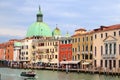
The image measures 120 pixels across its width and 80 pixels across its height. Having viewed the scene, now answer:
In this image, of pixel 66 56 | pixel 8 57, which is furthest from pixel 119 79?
pixel 8 57

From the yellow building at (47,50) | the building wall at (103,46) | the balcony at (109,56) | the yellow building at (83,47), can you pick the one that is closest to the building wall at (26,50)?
the yellow building at (47,50)

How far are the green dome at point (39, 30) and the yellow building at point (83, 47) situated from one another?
3635cm

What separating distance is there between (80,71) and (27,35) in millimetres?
55202

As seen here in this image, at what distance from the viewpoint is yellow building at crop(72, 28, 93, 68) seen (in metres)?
78.5

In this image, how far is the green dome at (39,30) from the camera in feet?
399

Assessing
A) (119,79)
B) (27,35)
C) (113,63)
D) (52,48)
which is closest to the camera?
(119,79)

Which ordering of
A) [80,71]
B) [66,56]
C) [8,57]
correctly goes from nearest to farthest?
1. [80,71]
2. [66,56]
3. [8,57]

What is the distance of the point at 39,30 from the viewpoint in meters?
122

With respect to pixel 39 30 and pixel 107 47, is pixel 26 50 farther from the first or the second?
pixel 107 47

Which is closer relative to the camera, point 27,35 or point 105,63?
point 105,63

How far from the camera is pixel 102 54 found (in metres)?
71.4

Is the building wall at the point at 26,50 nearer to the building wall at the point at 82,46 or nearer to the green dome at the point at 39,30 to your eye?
the green dome at the point at 39,30

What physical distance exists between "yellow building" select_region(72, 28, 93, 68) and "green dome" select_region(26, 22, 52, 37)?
36.3 meters

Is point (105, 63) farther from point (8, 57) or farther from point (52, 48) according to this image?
point (8, 57)
